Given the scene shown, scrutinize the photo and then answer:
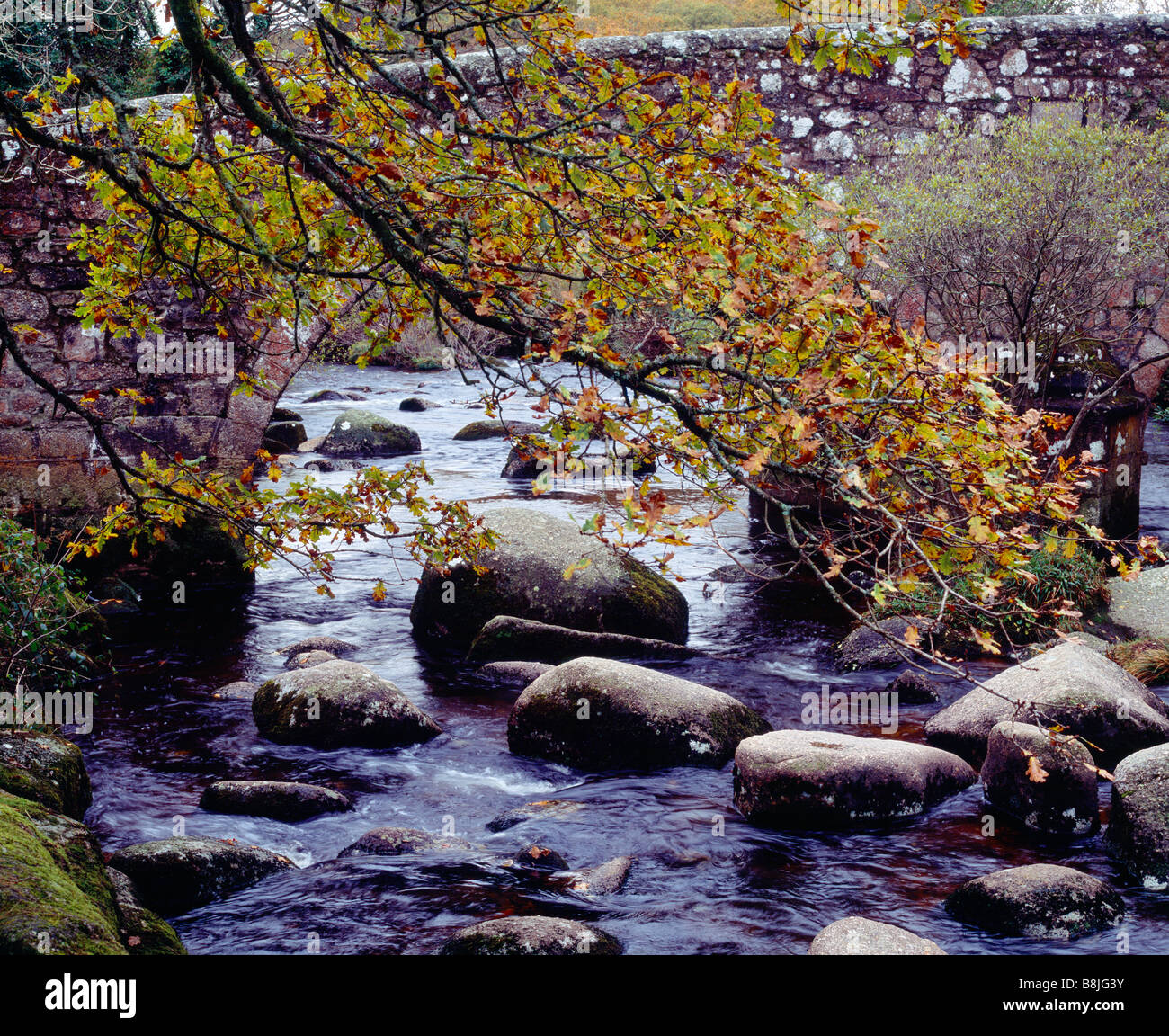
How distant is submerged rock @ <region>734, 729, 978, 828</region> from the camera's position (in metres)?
5.19

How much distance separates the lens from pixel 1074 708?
5.79m

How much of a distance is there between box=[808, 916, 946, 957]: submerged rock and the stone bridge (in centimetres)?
626

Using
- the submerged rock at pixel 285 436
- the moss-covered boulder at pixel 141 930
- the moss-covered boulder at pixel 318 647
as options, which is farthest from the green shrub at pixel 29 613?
the submerged rock at pixel 285 436

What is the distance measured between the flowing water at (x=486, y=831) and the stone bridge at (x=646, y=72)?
164cm

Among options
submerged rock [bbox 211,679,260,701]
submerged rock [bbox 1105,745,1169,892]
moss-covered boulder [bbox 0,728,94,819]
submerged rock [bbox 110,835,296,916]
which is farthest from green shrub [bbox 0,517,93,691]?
submerged rock [bbox 1105,745,1169,892]

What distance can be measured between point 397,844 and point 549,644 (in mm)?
2865

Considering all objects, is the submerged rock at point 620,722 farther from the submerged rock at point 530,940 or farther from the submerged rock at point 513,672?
the submerged rock at point 530,940

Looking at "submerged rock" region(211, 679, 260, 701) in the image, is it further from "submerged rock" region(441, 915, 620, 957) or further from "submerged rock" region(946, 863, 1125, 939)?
"submerged rock" region(946, 863, 1125, 939)

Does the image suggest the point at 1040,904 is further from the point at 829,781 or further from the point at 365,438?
the point at 365,438

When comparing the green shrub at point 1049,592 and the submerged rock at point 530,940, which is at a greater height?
the green shrub at point 1049,592

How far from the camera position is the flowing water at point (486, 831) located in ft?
14.2

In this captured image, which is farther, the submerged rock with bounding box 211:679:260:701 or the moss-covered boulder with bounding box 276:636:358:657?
the moss-covered boulder with bounding box 276:636:358:657

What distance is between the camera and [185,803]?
548 centimetres
